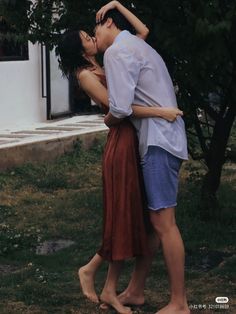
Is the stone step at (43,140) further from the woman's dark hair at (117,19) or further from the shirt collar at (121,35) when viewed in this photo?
the shirt collar at (121,35)

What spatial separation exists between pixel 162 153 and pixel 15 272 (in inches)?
73.1

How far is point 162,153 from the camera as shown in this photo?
171 inches

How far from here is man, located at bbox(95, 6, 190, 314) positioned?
4.23 metres

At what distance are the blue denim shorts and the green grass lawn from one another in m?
0.74

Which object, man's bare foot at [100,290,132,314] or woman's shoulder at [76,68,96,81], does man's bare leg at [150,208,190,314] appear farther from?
woman's shoulder at [76,68,96,81]

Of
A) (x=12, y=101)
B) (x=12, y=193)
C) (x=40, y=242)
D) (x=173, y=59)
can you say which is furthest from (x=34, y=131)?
(x=173, y=59)

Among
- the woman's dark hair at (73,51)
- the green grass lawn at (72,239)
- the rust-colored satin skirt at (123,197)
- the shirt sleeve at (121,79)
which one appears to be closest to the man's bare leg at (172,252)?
the rust-colored satin skirt at (123,197)

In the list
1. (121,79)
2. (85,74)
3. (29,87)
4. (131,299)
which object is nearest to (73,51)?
(85,74)

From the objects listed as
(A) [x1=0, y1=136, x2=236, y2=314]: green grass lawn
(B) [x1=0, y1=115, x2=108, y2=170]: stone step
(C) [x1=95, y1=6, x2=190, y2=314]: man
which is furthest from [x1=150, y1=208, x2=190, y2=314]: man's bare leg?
(B) [x1=0, y1=115, x2=108, y2=170]: stone step

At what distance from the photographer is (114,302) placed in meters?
4.62

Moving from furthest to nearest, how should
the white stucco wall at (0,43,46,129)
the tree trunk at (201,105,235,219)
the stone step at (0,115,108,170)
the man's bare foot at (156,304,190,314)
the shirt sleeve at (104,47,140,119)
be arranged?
the white stucco wall at (0,43,46,129), the stone step at (0,115,108,170), the tree trunk at (201,105,235,219), the man's bare foot at (156,304,190,314), the shirt sleeve at (104,47,140,119)

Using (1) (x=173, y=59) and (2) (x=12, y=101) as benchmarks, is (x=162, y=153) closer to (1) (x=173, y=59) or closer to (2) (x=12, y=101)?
(1) (x=173, y=59)

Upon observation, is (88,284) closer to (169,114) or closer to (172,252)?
(172,252)

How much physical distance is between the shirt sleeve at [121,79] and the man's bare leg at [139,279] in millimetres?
872
